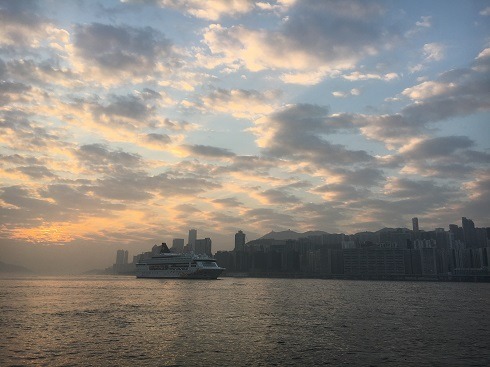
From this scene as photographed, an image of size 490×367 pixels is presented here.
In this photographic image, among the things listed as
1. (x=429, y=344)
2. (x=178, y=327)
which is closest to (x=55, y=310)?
(x=178, y=327)

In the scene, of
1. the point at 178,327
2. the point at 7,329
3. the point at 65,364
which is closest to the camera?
the point at 65,364

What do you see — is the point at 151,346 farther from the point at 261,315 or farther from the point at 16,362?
the point at 261,315

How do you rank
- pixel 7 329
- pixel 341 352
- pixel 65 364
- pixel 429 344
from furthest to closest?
pixel 7 329 → pixel 429 344 → pixel 341 352 → pixel 65 364

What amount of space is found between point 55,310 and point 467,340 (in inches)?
2427

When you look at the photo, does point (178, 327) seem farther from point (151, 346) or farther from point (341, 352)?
point (341, 352)

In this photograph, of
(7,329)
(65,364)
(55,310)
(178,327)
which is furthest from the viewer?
(55,310)

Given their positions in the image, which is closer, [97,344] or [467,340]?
[97,344]

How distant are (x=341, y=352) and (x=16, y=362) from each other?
26.5 metres

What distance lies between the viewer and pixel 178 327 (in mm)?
46938

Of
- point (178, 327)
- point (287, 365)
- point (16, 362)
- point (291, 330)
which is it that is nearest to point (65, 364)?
point (16, 362)

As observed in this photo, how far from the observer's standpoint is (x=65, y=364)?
2838 centimetres

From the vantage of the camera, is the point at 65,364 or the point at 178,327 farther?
the point at 178,327

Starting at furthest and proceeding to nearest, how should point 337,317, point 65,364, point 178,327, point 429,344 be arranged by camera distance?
1. point 337,317
2. point 178,327
3. point 429,344
4. point 65,364

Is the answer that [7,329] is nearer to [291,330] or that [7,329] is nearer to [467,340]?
[291,330]
